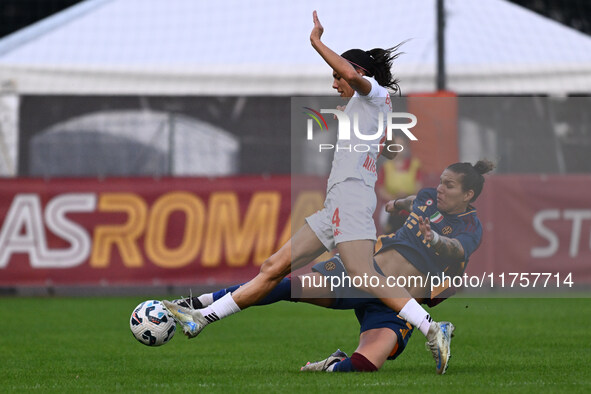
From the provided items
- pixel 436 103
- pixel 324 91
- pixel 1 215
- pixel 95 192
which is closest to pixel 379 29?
pixel 324 91

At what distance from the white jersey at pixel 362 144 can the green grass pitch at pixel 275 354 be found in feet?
3.70

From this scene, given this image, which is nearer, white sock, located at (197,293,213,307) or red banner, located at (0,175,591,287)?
white sock, located at (197,293,213,307)

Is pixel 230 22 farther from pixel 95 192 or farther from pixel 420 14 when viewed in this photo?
pixel 95 192

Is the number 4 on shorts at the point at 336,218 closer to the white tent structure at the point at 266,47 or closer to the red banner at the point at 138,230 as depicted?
the red banner at the point at 138,230

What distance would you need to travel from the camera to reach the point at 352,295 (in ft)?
21.2

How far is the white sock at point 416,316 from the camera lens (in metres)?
6.01

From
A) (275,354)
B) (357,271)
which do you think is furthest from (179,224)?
(357,271)

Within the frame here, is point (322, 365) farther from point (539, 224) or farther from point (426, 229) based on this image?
point (539, 224)

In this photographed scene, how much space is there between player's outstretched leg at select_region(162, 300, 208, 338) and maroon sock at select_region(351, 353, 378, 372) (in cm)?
89

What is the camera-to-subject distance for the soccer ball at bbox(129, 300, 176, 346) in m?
6.21

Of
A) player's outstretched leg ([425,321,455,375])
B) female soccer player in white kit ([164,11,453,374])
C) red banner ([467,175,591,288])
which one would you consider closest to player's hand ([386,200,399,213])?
female soccer player in white kit ([164,11,453,374])

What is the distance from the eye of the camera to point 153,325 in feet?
20.4

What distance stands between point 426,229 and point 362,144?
71cm

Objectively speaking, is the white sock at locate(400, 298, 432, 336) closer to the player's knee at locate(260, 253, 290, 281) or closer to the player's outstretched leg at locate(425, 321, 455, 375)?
the player's outstretched leg at locate(425, 321, 455, 375)
